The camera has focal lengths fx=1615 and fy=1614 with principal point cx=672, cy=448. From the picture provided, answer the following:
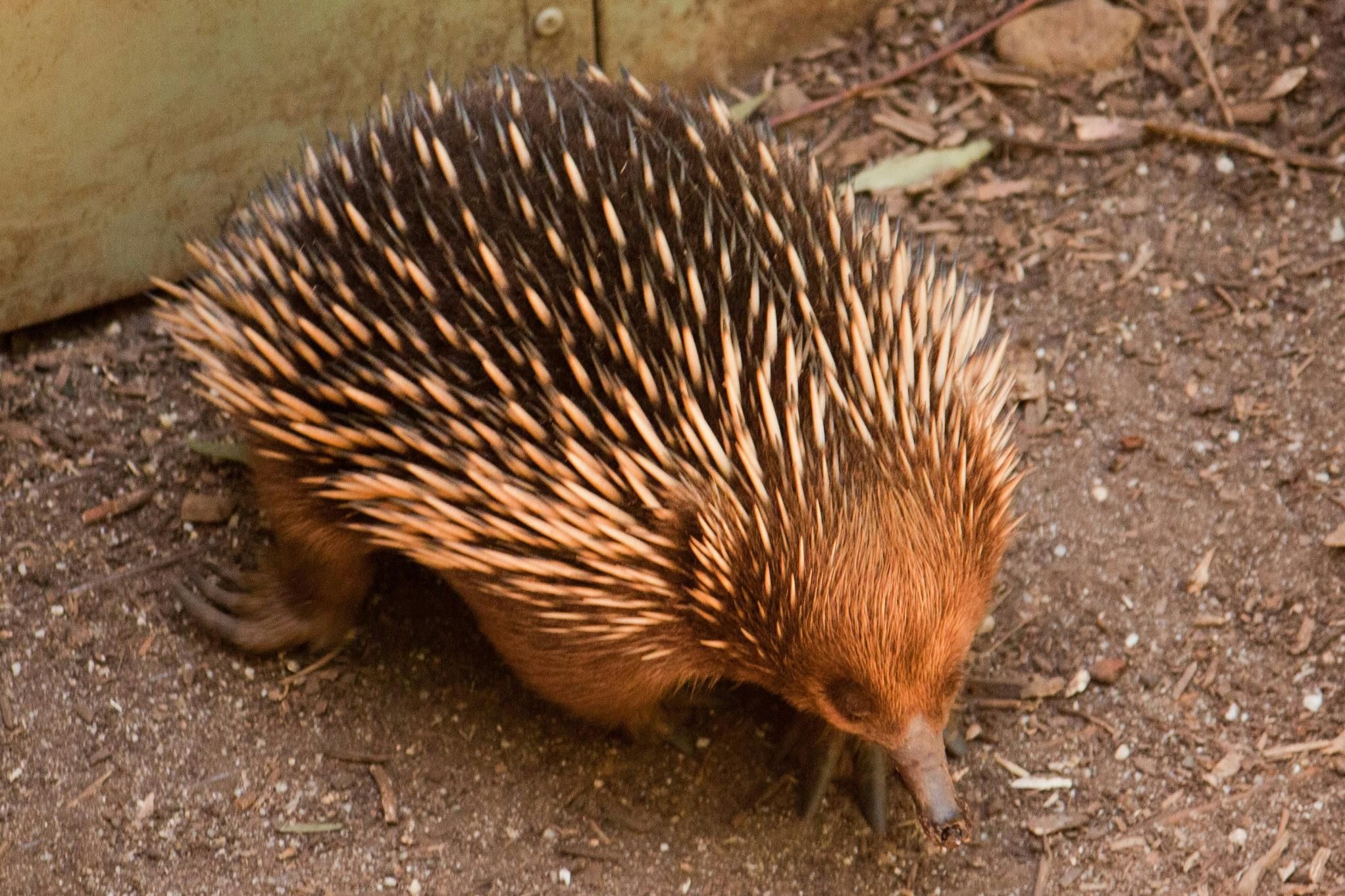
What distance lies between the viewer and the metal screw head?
4.56 m

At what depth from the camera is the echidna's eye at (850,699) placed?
2891 mm

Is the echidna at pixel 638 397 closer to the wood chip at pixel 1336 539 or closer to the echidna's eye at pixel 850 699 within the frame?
the echidna's eye at pixel 850 699

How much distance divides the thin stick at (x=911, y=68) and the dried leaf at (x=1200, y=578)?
1846 millimetres

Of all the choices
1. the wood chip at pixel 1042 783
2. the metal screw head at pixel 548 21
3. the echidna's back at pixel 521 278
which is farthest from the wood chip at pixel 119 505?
the wood chip at pixel 1042 783

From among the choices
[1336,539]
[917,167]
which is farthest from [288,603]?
[1336,539]

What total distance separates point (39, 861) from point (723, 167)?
2.10 metres

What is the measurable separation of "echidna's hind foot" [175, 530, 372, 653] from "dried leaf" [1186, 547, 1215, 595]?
78.3 inches

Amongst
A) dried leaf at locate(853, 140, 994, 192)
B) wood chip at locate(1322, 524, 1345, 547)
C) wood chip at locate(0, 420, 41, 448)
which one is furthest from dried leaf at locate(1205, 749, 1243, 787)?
wood chip at locate(0, 420, 41, 448)

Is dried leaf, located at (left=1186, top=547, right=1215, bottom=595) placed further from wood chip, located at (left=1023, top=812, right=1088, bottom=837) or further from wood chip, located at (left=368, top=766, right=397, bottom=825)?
wood chip, located at (left=368, top=766, right=397, bottom=825)

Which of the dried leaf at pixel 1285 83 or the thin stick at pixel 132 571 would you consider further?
the dried leaf at pixel 1285 83

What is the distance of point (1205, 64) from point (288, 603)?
3087mm

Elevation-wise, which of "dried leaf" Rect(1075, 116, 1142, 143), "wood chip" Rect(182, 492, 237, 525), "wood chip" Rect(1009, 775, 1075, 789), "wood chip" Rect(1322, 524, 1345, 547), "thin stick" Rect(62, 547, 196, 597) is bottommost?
"wood chip" Rect(1009, 775, 1075, 789)

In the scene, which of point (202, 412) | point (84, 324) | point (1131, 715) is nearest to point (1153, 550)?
point (1131, 715)

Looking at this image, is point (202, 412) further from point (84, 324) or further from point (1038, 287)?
point (1038, 287)
